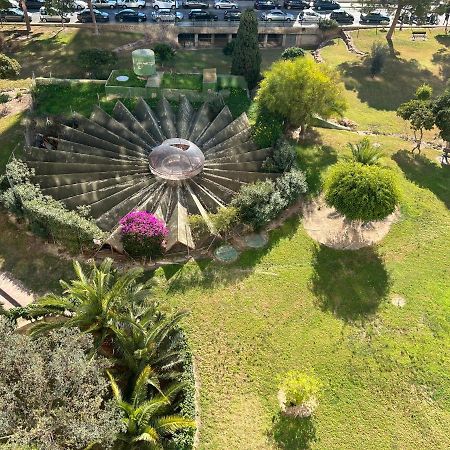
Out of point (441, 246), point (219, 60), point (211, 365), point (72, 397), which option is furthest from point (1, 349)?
point (219, 60)

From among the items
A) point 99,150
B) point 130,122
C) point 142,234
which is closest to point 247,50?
point 130,122

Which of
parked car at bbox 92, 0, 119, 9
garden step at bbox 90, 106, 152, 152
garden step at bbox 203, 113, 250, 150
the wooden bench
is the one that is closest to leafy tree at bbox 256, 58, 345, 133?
garden step at bbox 203, 113, 250, 150

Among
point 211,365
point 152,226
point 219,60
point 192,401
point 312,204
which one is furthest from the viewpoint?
point 219,60

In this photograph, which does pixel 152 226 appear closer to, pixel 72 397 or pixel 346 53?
pixel 72 397

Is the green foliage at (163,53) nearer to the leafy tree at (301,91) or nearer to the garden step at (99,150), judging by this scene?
the leafy tree at (301,91)

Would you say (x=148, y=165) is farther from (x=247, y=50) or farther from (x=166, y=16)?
(x=166, y=16)

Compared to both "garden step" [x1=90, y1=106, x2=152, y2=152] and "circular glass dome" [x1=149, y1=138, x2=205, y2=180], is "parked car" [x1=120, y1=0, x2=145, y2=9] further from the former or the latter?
"circular glass dome" [x1=149, y1=138, x2=205, y2=180]

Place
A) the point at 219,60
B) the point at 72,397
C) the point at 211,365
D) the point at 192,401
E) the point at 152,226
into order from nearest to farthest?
1. the point at 72,397
2. the point at 192,401
3. the point at 211,365
4. the point at 152,226
5. the point at 219,60
